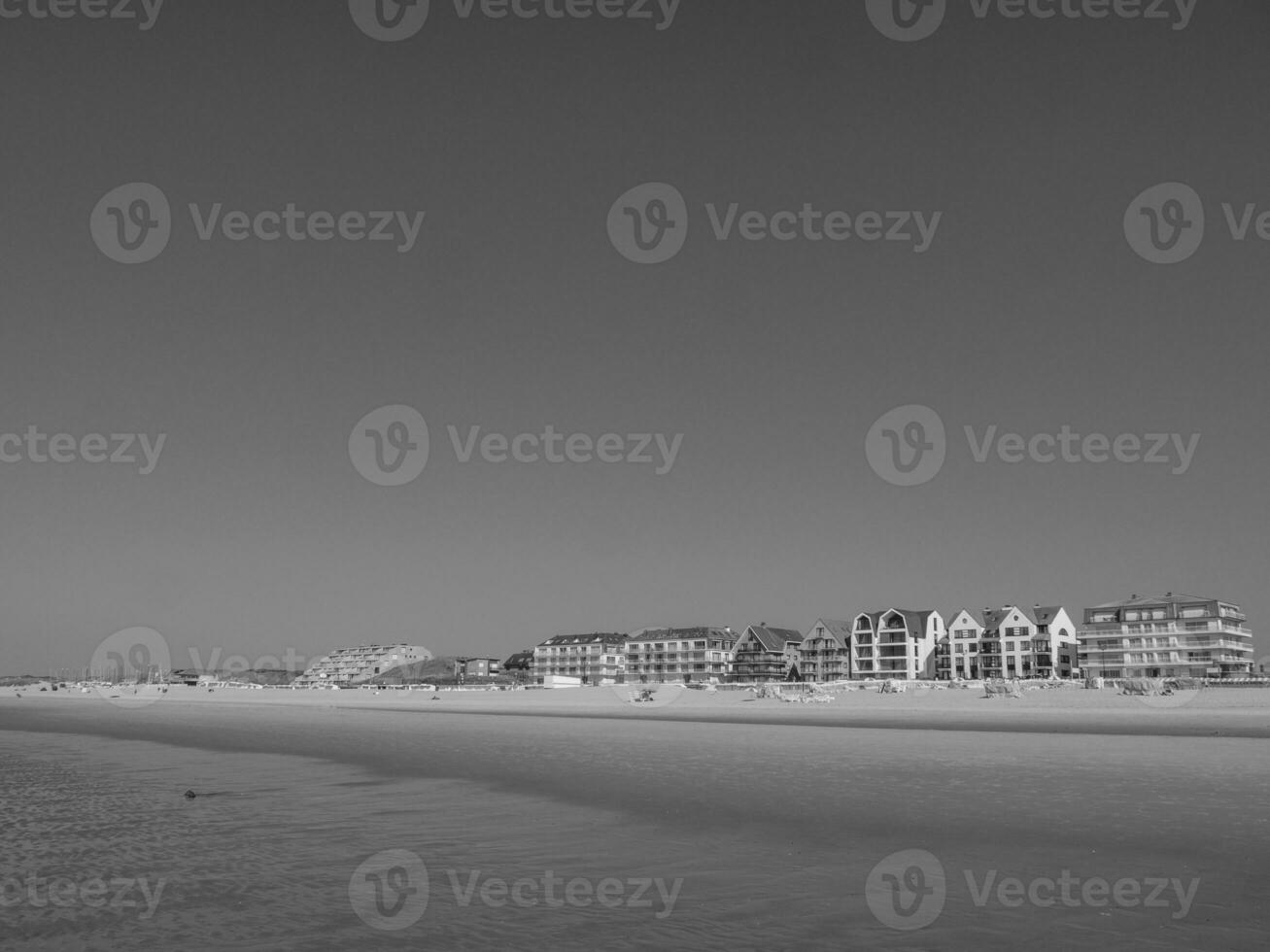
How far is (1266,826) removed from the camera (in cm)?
1838

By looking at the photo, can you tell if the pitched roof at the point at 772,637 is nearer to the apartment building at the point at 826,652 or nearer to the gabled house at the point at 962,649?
the apartment building at the point at 826,652

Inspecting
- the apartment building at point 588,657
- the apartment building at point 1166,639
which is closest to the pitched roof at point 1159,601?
the apartment building at point 1166,639

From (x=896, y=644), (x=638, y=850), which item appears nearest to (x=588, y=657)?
(x=896, y=644)

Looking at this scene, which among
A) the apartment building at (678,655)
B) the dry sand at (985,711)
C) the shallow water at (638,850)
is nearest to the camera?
the shallow water at (638,850)

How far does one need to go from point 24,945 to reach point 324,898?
340 centimetres

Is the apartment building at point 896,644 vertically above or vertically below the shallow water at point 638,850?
above

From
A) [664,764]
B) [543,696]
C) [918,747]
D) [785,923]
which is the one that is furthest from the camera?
[543,696]

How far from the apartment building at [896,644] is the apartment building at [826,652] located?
2.18 meters

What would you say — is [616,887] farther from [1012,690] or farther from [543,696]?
[543,696]

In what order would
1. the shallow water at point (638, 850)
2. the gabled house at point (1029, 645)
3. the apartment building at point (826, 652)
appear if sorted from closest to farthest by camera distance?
the shallow water at point (638, 850) < the gabled house at point (1029, 645) < the apartment building at point (826, 652)

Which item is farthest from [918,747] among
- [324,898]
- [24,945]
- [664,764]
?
[24,945]

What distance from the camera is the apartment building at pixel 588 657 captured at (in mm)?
184125

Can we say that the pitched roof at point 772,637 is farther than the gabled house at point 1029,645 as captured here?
Yes

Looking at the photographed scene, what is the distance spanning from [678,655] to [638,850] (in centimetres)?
16055
